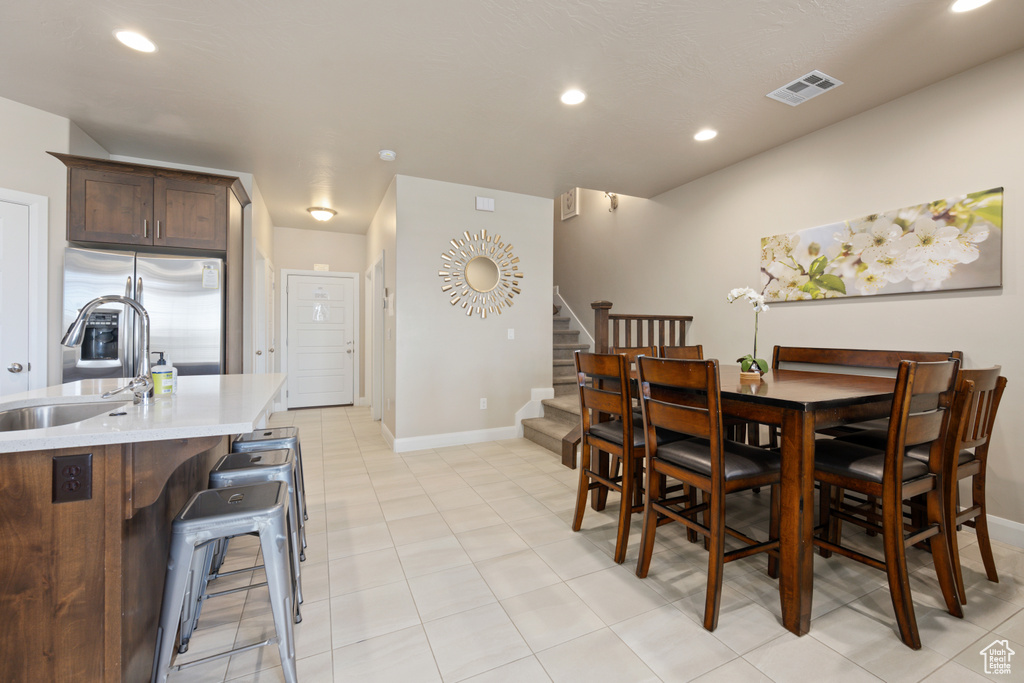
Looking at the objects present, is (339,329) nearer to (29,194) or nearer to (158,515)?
(29,194)

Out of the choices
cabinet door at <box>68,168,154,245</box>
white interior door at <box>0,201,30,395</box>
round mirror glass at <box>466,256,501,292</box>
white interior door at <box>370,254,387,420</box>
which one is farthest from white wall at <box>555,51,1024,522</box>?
white interior door at <box>0,201,30,395</box>

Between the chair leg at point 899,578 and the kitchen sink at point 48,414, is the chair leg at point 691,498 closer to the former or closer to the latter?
the chair leg at point 899,578

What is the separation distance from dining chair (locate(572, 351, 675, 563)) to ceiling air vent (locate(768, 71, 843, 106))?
1967mm

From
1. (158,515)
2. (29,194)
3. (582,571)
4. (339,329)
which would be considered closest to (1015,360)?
(582,571)

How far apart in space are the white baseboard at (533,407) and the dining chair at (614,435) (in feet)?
6.33

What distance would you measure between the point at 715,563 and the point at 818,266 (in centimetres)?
256

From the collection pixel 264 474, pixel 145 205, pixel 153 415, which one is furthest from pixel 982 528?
pixel 145 205

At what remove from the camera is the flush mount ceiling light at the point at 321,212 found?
16.6 ft

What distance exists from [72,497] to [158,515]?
1.13ft

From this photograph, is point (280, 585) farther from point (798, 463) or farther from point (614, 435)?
point (798, 463)

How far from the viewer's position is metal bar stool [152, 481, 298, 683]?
47.9 inches

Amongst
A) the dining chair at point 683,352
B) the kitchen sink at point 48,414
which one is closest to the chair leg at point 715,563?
the dining chair at point 683,352

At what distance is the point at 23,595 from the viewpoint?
112 centimetres

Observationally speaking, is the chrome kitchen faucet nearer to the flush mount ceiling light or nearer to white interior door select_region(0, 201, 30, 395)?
white interior door select_region(0, 201, 30, 395)
